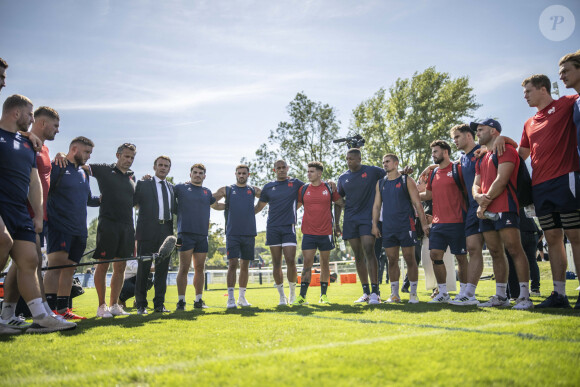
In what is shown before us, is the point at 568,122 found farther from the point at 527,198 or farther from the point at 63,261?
the point at 63,261

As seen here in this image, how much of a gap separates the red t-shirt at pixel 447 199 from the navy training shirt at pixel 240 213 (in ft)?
11.5

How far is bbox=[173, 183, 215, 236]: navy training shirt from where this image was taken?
7.63m

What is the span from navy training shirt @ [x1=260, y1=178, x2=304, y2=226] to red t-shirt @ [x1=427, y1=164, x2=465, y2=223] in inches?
111

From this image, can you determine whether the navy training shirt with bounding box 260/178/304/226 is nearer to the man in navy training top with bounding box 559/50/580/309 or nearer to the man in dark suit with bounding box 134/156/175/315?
the man in dark suit with bounding box 134/156/175/315

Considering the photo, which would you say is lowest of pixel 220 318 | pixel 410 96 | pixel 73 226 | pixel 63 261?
pixel 220 318

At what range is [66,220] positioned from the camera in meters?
6.02

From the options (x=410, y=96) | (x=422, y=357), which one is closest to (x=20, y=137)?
(x=422, y=357)

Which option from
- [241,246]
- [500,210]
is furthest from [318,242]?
[500,210]

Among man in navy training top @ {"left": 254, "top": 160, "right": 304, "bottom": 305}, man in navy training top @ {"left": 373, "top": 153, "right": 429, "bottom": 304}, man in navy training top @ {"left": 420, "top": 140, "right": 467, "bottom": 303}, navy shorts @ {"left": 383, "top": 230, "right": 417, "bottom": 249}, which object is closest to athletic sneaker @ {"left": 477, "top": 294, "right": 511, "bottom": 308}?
man in navy training top @ {"left": 420, "top": 140, "right": 467, "bottom": 303}

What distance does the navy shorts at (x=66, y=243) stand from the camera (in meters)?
5.96

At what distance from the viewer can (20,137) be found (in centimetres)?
459

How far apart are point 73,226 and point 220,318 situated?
2.61 meters

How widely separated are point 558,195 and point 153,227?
599 centimetres

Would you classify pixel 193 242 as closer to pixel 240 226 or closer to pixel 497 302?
pixel 240 226
